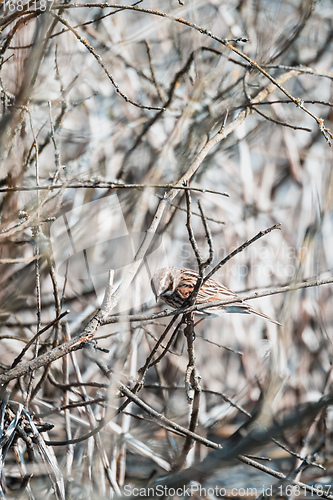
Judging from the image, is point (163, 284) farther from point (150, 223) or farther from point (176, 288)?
point (150, 223)

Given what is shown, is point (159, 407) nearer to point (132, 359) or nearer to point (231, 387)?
point (231, 387)

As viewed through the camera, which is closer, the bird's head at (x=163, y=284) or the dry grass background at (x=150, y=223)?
the dry grass background at (x=150, y=223)

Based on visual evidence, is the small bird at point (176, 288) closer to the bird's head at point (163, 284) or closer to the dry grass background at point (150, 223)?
the bird's head at point (163, 284)

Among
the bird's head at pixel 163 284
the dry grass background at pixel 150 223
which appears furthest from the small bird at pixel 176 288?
the dry grass background at pixel 150 223

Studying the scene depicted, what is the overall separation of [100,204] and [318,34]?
257 centimetres

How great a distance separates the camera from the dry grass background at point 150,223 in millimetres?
1786

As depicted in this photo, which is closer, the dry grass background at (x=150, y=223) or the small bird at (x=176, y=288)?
the dry grass background at (x=150, y=223)

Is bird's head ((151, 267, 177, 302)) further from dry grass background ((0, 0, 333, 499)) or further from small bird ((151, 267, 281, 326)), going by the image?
dry grass background ((0, 0, 333, 499))

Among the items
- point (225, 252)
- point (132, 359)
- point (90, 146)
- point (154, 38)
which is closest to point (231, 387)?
point (225, 252)

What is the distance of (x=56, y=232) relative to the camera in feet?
8.52

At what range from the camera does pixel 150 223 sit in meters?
2.20

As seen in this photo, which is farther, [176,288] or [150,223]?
[176,288]

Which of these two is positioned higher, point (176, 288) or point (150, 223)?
point (150, 223)

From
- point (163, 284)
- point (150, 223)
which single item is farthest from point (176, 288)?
point (150, 223)
